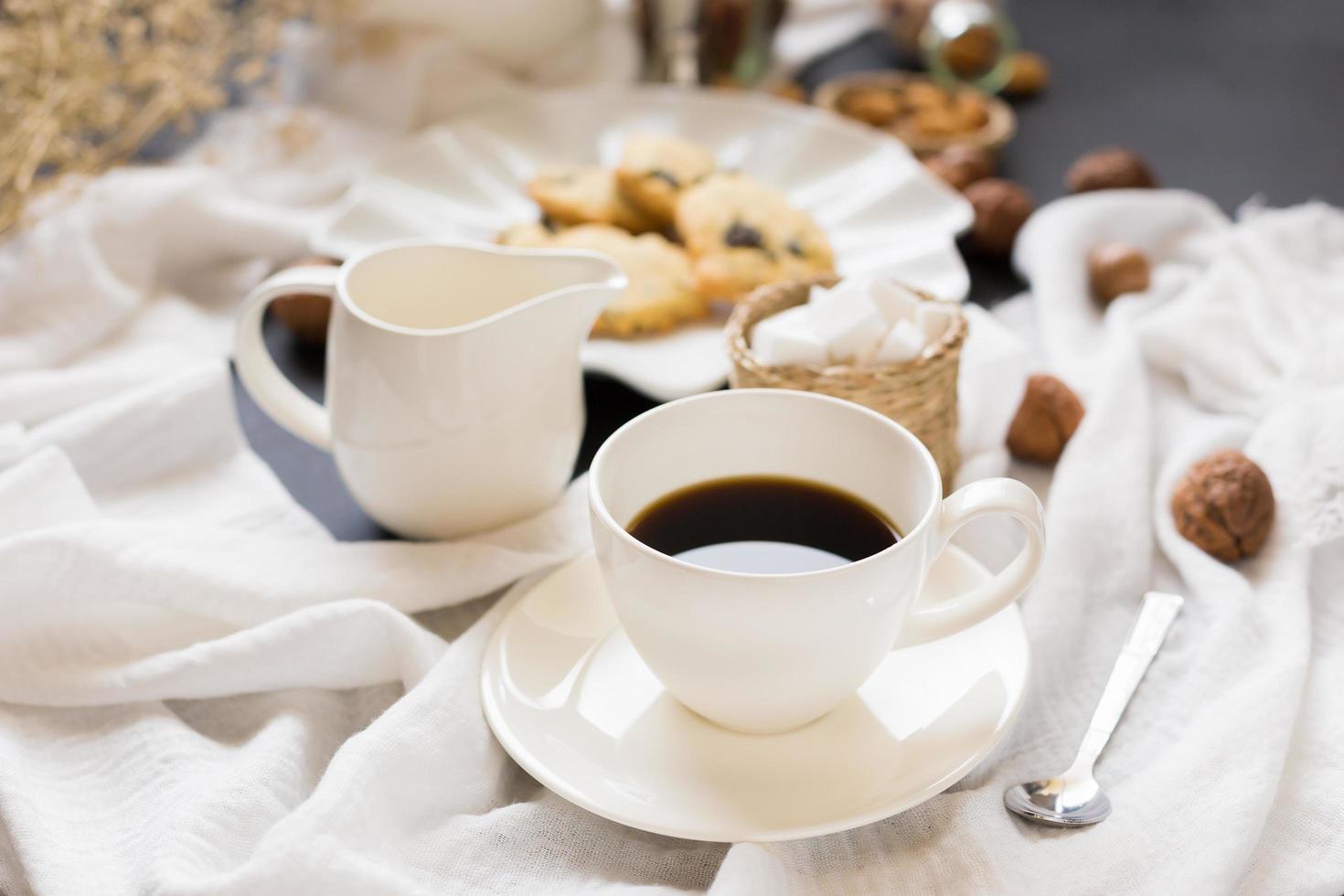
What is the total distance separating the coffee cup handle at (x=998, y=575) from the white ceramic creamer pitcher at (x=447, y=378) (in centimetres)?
26

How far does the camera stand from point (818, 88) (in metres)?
1.50

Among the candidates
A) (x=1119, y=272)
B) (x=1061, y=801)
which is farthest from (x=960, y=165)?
(x=1061, y=801)

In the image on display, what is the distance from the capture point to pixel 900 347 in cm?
78

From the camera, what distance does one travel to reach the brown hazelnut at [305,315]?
0.99 meters

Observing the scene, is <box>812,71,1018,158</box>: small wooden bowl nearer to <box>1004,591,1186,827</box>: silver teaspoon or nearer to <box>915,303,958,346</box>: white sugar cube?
<box>915,303,958,346</box>: white sugar cube

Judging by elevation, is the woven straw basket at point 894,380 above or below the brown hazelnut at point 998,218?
above

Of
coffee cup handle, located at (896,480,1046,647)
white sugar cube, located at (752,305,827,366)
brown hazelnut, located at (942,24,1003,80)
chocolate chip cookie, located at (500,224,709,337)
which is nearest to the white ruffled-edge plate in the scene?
chocolate chip cookie, located at (500,224,709,337)

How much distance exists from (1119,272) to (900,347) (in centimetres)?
37

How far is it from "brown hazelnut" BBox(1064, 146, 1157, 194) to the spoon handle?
0.58m

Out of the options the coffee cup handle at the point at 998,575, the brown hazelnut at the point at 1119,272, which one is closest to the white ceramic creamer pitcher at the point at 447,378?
the coffee cup handle at the point at 998,575

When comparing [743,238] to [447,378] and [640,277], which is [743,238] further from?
[447,378]

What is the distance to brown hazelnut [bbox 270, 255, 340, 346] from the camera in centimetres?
99

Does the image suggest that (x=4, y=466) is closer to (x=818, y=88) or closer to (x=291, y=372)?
(x=291, y=372)

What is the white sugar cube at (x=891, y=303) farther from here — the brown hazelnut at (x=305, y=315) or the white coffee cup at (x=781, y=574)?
the brown hazelnut at (x=305, y=315)
